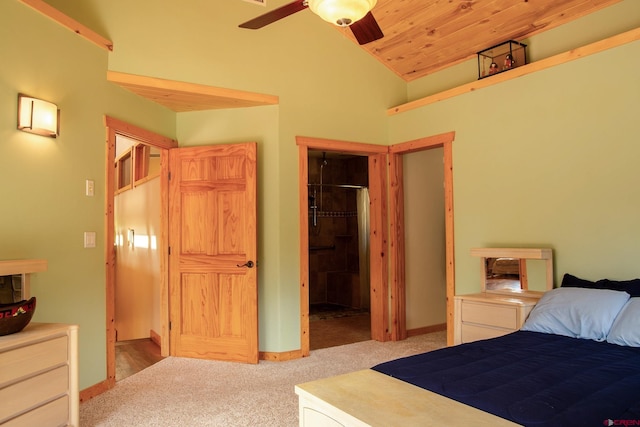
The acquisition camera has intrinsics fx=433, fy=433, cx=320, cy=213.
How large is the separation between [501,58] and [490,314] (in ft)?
7.91

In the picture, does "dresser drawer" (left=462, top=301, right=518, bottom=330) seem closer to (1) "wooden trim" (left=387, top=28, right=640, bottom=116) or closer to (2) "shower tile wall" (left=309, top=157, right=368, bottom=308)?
(1) "wooden trim" (left=387, top=28, right=640, bottom=116)

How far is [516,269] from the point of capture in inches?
141

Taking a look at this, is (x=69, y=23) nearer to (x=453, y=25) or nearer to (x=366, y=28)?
(x=366, y=28)

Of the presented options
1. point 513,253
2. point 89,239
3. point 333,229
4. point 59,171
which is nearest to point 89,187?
point 59,171

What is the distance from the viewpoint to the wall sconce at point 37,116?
2.65 m

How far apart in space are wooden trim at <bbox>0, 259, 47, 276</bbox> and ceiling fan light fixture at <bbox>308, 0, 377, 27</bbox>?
2037 mm

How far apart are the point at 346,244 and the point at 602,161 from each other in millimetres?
4967

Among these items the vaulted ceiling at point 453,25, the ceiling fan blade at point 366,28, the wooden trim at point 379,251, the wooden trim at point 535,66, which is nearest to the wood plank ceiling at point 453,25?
the vaulted ceiling at point 453,25

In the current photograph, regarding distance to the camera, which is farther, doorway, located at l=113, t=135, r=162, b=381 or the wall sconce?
doorway, located at l=113, t=135, r=162, b=381

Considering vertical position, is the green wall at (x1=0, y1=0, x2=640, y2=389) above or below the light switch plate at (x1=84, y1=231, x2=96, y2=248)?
above

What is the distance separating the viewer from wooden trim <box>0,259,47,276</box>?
7.35 ft

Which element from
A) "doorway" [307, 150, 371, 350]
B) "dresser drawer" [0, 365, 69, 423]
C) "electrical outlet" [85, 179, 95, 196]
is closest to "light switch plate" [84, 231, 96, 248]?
"electrical outlet" [85, 179, 95, 196]

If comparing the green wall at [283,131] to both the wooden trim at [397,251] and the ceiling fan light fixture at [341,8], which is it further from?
the ceiling fan light fixture at [341,8]

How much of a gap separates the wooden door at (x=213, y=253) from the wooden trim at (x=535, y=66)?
187 cm
